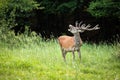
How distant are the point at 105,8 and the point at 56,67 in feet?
24.4

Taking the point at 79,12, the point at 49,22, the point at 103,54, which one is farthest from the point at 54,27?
the point at 103,54

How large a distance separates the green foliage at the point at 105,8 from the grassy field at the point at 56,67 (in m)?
4.26

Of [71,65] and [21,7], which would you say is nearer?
[71,65]

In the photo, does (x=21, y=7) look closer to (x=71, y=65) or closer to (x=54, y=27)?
(x=54, y=27)

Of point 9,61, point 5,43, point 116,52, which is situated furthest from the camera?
point 5,43

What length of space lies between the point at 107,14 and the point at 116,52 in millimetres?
5192

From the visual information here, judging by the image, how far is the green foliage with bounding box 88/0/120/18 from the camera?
15.3m

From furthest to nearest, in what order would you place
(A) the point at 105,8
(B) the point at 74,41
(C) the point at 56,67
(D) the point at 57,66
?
(A) the point at 105,8 < (B) the point at 74,41 < (D) the point at 57,66 < (C) the point at 56,67

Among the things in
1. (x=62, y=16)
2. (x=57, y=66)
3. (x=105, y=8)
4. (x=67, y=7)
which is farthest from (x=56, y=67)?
(x=62, y=16)

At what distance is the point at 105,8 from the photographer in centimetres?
1572

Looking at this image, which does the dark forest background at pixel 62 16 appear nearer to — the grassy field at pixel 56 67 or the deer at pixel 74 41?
the grassy field at pixel 56 67

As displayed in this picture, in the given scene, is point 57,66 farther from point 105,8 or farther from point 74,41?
point 105,8

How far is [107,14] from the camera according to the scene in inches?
618

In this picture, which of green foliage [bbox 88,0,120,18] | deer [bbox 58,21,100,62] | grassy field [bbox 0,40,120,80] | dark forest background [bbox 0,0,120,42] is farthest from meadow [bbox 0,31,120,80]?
dark forest background [bbox 0,0,120,42]
